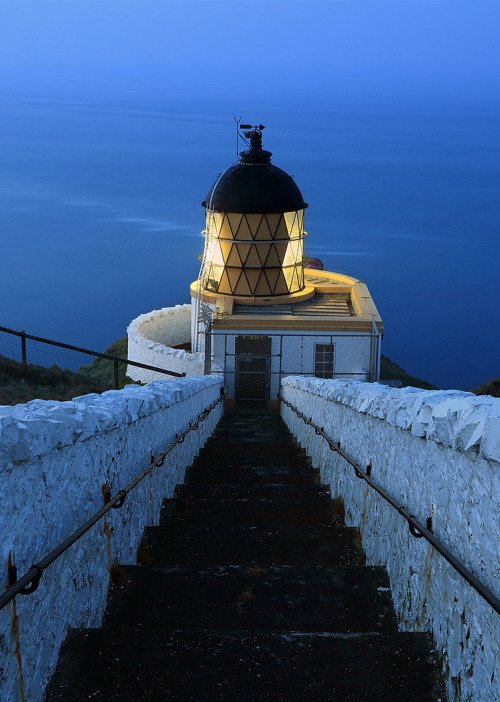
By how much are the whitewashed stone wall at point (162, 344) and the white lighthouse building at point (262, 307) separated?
0.06 metres

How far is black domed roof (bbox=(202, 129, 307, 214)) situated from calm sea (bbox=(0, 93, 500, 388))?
6418 centimetres

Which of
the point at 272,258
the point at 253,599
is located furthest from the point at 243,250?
the point at 253,599

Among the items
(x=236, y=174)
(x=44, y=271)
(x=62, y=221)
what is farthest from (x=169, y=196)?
(x=236, y=174)

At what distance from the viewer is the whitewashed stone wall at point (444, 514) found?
2590 mm

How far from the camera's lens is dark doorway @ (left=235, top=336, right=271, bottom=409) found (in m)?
22.4

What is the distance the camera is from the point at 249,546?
16.3ft

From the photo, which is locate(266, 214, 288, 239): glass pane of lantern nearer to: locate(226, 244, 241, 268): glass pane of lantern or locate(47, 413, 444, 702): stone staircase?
locate(226, 244, 241, 268): glass pane of lantern

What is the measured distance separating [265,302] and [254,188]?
3724 mm

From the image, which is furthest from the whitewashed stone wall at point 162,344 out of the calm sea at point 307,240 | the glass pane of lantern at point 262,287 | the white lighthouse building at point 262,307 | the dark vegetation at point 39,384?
the calm sea at point 307,240

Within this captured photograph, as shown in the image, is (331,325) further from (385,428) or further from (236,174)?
(385,428)

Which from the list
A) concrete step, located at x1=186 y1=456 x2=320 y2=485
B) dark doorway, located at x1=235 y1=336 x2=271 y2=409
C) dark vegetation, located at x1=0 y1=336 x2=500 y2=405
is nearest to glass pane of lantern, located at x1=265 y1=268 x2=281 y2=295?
dark doorway, located at x1=235 y1=336 x2=271 y2=409

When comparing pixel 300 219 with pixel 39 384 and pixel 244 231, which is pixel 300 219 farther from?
pixel 39 384

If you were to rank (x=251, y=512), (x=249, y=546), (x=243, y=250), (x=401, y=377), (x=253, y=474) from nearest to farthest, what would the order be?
(x=249, y=546) < (x=251, y=512) < (x=253, y=474) < (x=243, y=250) < (x=401, y=377)

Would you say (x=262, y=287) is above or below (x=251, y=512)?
above
